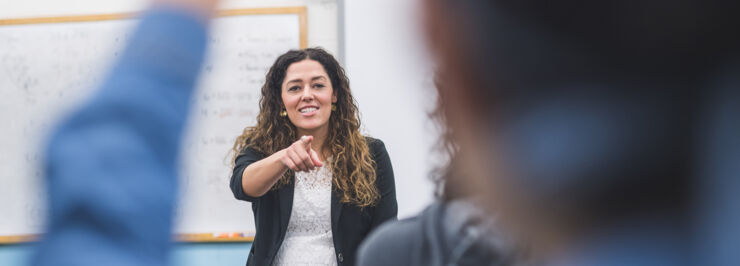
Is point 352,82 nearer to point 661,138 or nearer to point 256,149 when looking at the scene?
point 256,149

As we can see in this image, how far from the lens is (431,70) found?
0.45 metres

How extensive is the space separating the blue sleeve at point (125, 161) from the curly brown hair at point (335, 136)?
3.48 ft

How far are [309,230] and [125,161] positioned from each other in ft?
3.61

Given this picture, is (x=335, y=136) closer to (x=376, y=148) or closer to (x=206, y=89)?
(x=376, y=148)

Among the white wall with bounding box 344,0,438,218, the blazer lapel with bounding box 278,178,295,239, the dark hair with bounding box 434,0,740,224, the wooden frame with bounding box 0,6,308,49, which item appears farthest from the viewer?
the wooden frame with bounding box 0,6,308,49

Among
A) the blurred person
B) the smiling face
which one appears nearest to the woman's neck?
the smiling face

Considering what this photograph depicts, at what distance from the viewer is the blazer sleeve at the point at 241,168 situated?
1.35 meters

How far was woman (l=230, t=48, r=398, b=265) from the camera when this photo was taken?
53.2 inches

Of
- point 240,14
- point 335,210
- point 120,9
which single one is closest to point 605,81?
point 335,210

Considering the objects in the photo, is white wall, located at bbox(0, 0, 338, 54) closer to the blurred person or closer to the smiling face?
the smiling face

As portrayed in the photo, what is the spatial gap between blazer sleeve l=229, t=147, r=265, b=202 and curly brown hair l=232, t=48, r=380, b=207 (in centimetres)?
2

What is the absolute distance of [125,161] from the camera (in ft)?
0.97

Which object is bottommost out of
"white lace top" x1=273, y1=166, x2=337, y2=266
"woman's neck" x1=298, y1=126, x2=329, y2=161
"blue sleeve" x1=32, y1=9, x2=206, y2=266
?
"white lace top" x1=273, y1=166, x2=337, y2=266

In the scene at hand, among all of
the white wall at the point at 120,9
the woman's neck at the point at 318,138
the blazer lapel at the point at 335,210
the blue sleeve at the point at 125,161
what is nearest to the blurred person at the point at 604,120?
the blue sleeve at the point at 125,161
